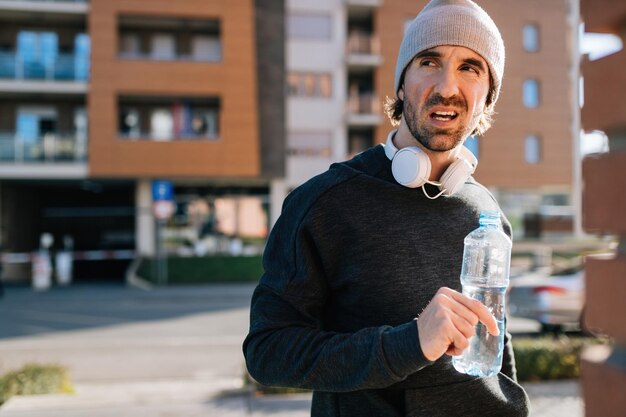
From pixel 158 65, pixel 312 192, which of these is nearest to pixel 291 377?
pixel 312 192

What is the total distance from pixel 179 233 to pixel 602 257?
78.1 ft

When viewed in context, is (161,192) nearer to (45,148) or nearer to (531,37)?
(45,148)

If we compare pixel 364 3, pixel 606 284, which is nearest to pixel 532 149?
pixel 364 3

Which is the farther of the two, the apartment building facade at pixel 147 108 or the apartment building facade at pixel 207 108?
the apartment building facade at pixel 207 108

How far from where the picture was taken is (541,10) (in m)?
29.1

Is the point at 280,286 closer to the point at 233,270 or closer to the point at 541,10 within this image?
the point at 233,270

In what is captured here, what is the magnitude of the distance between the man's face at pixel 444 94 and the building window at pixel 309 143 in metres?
24.4

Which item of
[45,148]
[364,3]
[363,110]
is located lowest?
[45,148]

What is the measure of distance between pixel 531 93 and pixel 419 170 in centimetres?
3010

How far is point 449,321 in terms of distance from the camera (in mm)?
1171

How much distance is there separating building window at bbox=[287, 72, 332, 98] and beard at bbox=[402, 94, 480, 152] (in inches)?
972

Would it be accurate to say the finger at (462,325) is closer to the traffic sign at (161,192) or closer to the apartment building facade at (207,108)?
the apartment building facade at (207,108)

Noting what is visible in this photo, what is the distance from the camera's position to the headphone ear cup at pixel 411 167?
5.16ft

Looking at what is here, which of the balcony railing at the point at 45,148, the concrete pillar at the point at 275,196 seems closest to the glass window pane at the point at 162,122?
the balcony railing at the point at 45,148
